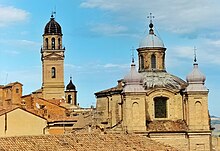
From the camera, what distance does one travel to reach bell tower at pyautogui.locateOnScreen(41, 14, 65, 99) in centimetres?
9400

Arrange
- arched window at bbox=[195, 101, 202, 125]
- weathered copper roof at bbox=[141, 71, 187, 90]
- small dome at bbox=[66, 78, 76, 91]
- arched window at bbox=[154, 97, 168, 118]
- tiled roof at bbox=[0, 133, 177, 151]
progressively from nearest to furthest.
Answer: tiled roof at bbox=[0, 133, 177, 151]
arched window at bbox=[195, 101, 202, 125]
arched window at bbox=[154, 97, 168, 118]
weathered copper roof at bbox=[141, 71, 187, 90]
small dome at bbox=[66, 78, 76, 91]

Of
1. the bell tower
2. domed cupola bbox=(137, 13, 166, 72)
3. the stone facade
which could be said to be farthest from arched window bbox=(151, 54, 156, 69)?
the bell tower

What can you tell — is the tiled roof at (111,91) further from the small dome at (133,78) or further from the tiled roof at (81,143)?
the tiled roof at (81,143)

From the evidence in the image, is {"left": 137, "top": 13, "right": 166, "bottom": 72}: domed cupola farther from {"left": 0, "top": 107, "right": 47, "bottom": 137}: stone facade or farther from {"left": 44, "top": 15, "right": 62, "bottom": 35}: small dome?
{"left": 44, "top": 15, "right": 62, "bottom": 35}: small dome

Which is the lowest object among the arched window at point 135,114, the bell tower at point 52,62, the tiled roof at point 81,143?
the tiled roof at point 81,143

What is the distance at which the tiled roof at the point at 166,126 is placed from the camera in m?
44.2

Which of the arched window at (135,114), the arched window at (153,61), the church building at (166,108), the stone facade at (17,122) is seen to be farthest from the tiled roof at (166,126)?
the stone facade at (17,122)

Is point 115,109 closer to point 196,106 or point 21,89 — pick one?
point 196,106

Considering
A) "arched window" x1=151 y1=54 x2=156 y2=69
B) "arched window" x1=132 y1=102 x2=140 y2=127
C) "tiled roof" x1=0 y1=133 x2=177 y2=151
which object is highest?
"arched window" x1=151 y1=54 x2=156 y2=69

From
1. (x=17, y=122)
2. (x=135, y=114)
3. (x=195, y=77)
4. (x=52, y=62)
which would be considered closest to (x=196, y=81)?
(x=195, y=77)

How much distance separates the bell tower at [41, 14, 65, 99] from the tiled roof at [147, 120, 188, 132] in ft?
163

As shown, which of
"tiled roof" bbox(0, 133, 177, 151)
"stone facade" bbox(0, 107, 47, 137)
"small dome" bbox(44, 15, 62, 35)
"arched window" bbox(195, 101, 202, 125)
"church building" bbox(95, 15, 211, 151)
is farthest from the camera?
"small dome" bbox(44, 15, 62, 35)

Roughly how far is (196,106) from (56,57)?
5212cm

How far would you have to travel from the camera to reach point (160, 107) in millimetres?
45406
